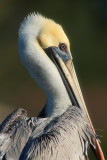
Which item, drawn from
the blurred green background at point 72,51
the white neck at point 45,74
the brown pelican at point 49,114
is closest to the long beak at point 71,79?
the brown pelican at point 49,114

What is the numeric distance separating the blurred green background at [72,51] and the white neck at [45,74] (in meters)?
7.26

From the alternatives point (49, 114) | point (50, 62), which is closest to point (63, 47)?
point (50, 62)

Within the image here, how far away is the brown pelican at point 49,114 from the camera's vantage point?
4.50 meters

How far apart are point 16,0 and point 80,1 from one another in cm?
174

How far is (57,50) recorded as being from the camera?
16.9 ft

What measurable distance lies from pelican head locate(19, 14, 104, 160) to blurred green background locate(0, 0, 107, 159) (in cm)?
710

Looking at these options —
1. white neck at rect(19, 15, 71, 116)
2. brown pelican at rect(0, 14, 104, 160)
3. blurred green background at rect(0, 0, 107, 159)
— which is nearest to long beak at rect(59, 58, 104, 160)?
brown pelican at rect(0, 14, 104, 160)

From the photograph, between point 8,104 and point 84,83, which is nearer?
point 8,104

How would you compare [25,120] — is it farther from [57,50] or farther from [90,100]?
[90,100]

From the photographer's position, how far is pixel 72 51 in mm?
15336

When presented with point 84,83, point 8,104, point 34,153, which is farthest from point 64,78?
point 84,83

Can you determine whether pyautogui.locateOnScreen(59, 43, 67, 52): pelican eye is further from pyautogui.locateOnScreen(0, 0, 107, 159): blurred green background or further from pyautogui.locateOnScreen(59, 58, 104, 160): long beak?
pyautogui.locateOnScreen(0, 0, 107, 159): blurred green background

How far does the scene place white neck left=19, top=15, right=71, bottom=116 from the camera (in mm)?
4926

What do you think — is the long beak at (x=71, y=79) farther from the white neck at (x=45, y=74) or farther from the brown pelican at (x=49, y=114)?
the white neck at (x=45, y=74)
